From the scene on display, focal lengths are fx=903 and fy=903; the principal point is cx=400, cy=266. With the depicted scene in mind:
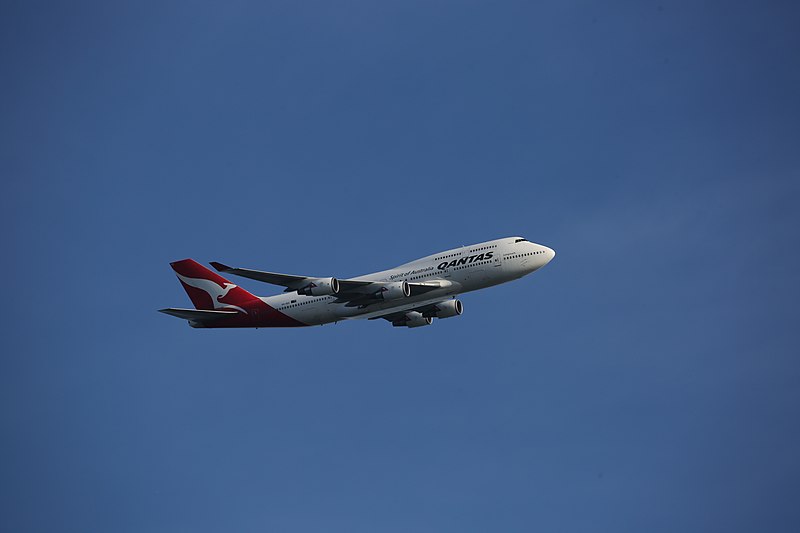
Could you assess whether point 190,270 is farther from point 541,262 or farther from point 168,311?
point 541,262

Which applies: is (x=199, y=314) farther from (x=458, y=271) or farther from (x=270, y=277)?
(x=458, y=271)

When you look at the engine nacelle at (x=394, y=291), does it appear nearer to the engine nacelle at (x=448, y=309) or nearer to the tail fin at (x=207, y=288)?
the engine nacelle at (x=448, y=309)

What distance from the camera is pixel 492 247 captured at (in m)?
64.8

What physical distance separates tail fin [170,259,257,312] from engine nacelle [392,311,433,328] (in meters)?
11.9

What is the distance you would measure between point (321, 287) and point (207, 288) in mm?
16296

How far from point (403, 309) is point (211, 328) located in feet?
52.0

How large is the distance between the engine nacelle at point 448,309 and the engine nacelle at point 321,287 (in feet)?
35.4

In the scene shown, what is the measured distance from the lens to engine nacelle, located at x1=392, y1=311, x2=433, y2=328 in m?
72.1

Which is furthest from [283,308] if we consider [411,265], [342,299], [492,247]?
[492,247]

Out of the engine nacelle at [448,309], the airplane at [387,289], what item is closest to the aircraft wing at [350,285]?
the airplane at [387,289]

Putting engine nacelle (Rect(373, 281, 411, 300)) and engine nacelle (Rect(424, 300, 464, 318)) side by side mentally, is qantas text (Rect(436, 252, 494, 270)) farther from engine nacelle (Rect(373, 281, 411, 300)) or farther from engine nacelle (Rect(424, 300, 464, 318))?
engine nacelle (Rect(424, 300, 464, 318))

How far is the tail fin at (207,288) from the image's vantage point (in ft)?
239

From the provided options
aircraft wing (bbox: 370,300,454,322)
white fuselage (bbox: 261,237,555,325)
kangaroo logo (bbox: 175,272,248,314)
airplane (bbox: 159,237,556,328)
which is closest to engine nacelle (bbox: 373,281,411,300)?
airplane (bbox: 159,237,556,328)

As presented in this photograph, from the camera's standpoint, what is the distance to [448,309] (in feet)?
233
